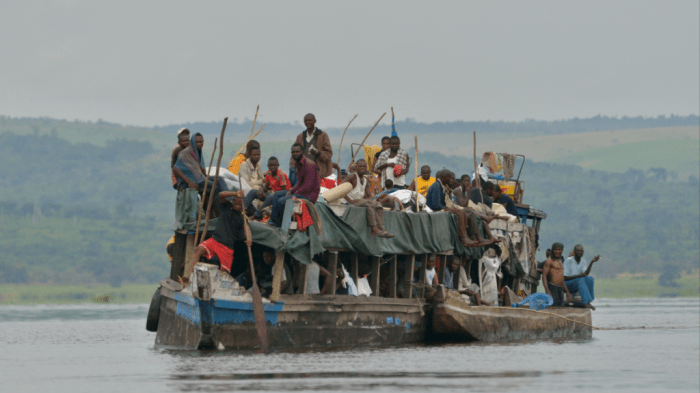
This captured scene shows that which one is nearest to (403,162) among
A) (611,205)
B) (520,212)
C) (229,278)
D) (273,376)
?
(520,212)

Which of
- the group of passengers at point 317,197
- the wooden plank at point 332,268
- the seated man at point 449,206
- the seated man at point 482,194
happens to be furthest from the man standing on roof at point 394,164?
the wooden plank at point 332,268

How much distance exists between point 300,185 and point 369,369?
3.48m

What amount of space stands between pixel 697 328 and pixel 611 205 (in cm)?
11272

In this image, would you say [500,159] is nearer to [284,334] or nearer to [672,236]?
[284,334]

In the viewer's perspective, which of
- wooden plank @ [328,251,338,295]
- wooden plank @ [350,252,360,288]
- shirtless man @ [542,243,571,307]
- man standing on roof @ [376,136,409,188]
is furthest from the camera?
shirtless man @ [542,243,571,307]

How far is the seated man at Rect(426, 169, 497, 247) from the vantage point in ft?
75.1

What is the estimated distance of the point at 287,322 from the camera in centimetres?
1859

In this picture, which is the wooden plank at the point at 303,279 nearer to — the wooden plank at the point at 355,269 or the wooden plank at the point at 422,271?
the wooden plank at the point at 355,269

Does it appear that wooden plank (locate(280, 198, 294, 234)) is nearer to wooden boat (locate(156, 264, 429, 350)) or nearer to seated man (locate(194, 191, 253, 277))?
seated man (locate(194, 191, 253, 277))

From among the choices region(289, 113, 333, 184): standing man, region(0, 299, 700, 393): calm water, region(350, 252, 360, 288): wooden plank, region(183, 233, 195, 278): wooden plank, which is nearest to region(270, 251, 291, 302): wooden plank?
region(0, 299, 700, 393): calm water

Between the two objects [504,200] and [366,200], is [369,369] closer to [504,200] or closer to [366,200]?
[366,200]

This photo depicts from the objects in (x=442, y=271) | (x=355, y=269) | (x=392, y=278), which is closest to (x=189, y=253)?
(x=355, y=269)

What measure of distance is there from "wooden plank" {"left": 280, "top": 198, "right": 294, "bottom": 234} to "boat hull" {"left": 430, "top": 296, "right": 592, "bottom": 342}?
15.3 ft

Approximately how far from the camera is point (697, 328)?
3388cm
